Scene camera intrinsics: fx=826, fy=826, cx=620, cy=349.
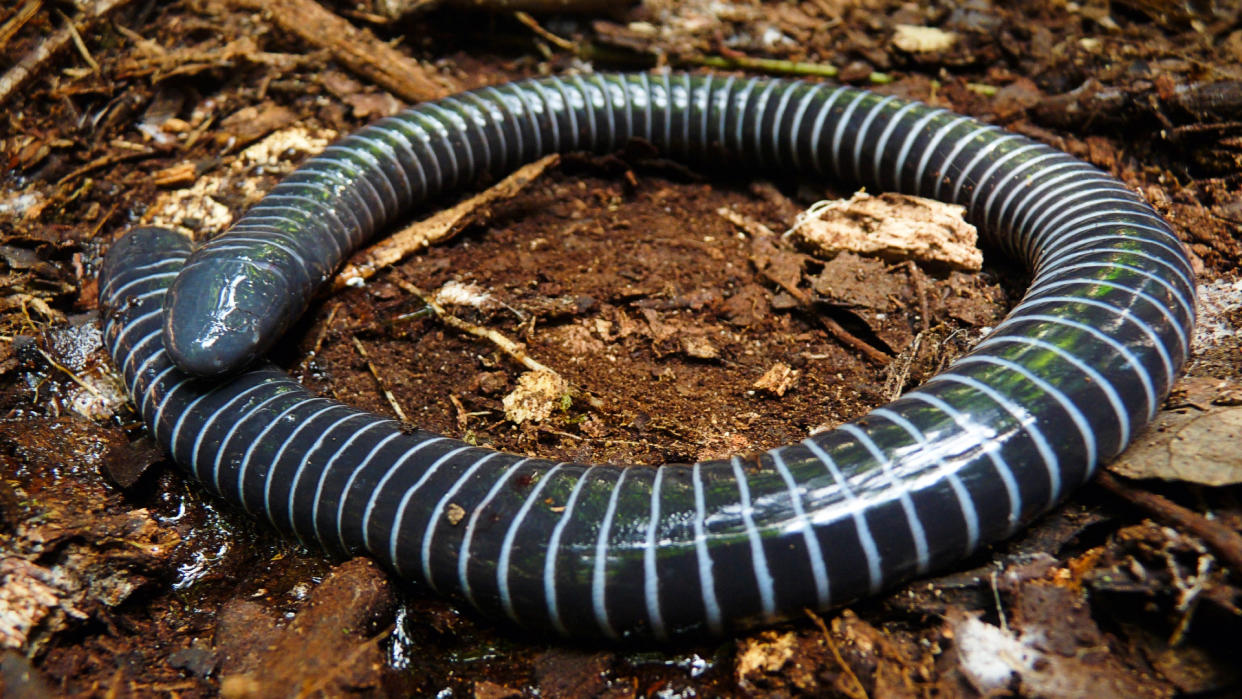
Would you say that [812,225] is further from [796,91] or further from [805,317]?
[796,91]

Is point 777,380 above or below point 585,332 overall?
above

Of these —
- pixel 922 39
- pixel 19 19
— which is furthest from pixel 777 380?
pixel 19 19

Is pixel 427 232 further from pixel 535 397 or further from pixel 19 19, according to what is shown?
pixel 19 19

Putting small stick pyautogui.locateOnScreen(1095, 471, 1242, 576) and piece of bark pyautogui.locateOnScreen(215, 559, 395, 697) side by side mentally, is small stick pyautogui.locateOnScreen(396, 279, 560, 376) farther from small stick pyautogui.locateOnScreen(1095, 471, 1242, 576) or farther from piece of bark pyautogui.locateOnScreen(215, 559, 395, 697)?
small stick pyautogui.locateOnScreen(1095, 471, 1242, 576)

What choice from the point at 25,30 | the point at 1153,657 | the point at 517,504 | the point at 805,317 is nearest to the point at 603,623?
the point at 517,504

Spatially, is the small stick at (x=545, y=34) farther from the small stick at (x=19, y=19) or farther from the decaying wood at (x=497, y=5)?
the small stick at (x=19, y=19)

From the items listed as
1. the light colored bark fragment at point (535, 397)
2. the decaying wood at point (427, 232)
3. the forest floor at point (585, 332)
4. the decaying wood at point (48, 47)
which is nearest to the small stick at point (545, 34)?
the forest floor at point (585, 332)
